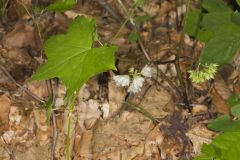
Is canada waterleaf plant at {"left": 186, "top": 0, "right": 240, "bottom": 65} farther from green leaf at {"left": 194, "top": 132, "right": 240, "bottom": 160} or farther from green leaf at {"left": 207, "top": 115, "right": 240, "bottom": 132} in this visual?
green leaf at {"left": 194, "top": 132, "right": 240, "bottom": 160}

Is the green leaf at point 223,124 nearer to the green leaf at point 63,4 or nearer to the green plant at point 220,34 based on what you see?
the green plant at point 220,34

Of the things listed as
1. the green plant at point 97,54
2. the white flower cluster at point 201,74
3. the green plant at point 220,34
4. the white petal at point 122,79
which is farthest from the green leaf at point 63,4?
the green plant at point 220,34

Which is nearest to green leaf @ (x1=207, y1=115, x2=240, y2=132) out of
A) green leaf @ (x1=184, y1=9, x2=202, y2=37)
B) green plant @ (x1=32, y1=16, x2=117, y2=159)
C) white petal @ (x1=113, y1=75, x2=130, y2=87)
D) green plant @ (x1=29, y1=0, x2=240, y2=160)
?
green plant @ (x1=29, y1=0, x2=240, y2=160)

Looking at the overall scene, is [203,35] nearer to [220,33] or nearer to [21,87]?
[220,33]

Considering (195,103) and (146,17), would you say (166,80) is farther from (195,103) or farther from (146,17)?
(146,17)

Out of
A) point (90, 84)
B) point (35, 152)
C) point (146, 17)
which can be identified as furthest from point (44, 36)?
point (35, 152)

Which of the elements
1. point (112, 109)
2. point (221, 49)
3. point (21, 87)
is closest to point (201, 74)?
point (221, 49)
